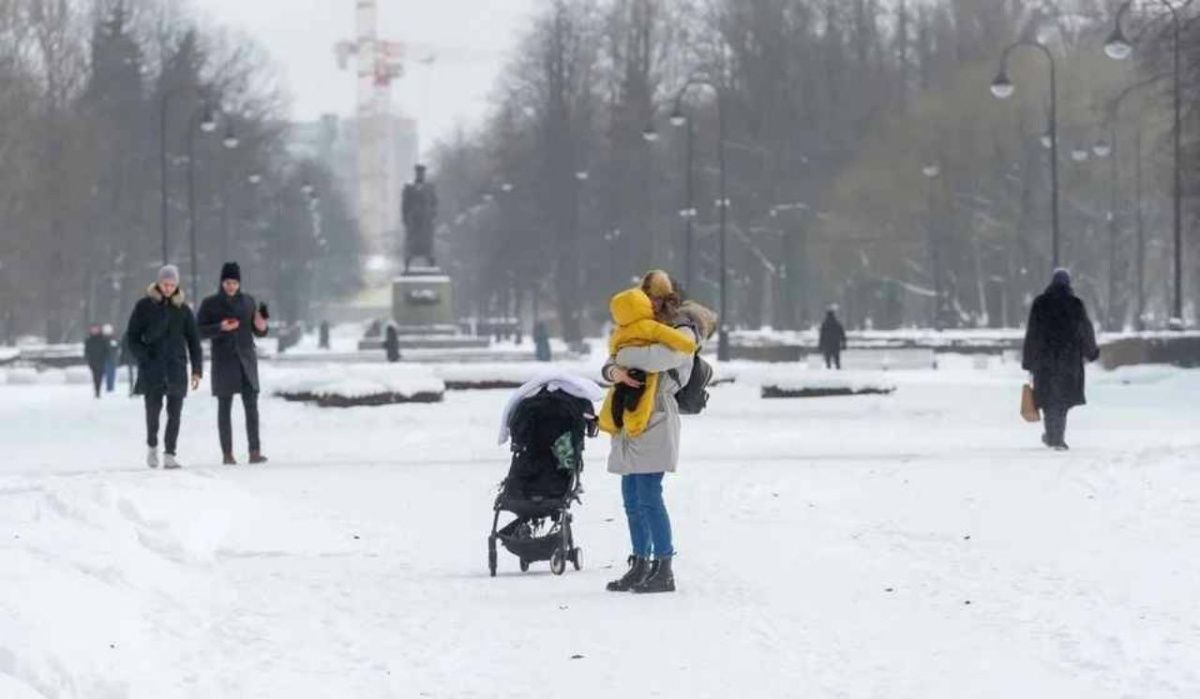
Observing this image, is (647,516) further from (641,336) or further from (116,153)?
(116,153)

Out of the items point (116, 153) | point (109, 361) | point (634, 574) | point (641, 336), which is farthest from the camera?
point (116, 153)

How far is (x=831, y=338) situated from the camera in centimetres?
4594

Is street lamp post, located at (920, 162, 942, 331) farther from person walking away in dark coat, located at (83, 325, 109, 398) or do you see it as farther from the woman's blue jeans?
the woman's blue jeans

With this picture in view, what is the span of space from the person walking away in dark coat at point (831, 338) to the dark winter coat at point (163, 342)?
27293 millimetres

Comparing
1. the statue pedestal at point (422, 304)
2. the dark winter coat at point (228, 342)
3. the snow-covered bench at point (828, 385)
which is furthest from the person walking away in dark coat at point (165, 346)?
the statue pedestal at point (422, 304)

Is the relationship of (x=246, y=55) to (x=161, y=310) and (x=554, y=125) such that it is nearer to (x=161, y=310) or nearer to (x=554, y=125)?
(x=554, y=125)

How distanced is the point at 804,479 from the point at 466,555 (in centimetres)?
523

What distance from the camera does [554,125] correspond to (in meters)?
79.2

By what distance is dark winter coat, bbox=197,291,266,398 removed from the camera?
19.2 metres

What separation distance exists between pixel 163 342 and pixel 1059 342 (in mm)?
7640

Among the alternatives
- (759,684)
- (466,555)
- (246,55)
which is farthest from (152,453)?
(246,55)

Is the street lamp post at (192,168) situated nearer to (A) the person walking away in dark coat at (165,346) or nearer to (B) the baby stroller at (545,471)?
(A) the person walking away in dark coat at (165,346)

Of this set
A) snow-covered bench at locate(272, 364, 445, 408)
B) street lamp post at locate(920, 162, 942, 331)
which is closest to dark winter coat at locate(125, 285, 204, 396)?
snow-covered bench at locate(272, 364, 445, 408)

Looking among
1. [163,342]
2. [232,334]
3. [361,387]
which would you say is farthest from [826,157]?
[163,342]
